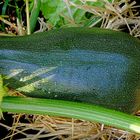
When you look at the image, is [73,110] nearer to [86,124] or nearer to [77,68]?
[77,68]

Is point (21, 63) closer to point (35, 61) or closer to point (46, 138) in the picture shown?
point (35, 61)

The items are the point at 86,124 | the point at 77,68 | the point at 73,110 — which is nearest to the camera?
the point at 73,110

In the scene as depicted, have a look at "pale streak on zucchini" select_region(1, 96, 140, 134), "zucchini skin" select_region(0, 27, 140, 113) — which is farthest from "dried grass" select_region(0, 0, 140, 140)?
"pale streak on zucchini" select_region(1, 96, 140, 134)

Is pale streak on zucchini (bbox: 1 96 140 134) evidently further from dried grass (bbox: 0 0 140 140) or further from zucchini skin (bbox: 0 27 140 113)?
dried grass (bbox: 0 0 140 140)

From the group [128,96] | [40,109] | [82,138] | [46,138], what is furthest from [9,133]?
[128,96]

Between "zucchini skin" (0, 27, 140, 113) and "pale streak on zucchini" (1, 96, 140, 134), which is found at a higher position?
"zucchini skin" (0, 27, 140, 113)

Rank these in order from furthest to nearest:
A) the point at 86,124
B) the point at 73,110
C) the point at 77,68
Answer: the point at 86,124 < the point at 77,68 < the point at 73,110


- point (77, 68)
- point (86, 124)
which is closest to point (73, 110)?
point (77, 68)
